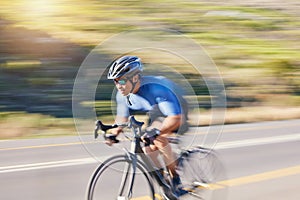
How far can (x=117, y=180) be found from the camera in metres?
4.97

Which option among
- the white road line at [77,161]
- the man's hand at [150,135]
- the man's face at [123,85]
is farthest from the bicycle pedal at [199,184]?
the white road line at [77,161]

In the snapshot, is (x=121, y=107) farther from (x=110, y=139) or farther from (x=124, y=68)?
(x=124, y=68)

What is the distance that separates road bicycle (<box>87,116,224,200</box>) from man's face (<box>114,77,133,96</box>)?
296 mm

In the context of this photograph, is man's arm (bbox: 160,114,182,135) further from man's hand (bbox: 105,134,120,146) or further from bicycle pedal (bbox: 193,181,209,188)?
bicycle pedal (bbox: 193,181,209,188)

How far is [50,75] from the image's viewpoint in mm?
15578

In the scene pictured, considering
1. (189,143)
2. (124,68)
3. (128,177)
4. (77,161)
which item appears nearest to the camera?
(124,68)

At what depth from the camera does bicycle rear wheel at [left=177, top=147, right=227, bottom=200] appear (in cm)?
540

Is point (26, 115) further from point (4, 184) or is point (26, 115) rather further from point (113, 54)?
point (4, 184)

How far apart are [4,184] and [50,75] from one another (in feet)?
29.3

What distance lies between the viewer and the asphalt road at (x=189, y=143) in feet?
20.8

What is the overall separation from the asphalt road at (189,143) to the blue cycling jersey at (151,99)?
38 centimetres

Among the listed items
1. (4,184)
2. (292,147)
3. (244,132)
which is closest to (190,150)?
(4,184)

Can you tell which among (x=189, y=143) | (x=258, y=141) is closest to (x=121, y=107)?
(x=189, y=143)

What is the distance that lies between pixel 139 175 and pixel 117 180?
19 centimetres
